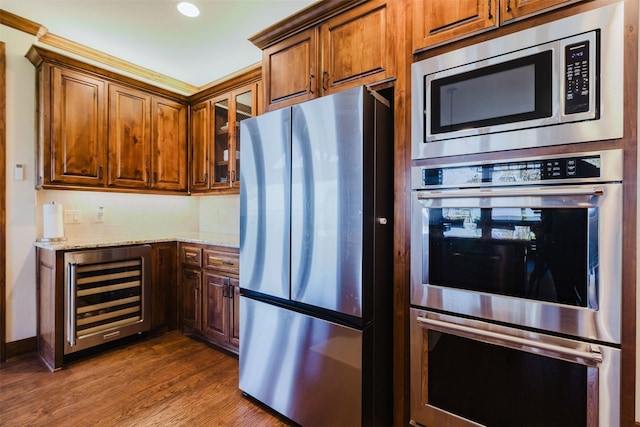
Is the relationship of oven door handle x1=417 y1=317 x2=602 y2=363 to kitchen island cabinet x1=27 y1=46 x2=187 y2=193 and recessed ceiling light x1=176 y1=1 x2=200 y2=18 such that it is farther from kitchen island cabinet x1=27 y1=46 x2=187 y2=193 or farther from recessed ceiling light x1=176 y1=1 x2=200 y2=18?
kitchen island cabinet x1=27 y1=46 x2=187 y2=193

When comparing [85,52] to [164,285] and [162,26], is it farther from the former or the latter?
[164,285]

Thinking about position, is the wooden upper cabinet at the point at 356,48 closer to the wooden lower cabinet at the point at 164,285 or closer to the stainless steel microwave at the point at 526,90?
the stainless steel microwave at the point at 526,90

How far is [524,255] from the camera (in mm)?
1221

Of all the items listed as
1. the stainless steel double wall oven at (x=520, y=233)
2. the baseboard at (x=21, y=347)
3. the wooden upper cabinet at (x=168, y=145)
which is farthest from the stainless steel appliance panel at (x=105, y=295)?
the stainless steel double wall oven at (x=520, y=233)

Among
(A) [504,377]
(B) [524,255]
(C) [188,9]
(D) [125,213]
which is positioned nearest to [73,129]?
(D) [125,213]

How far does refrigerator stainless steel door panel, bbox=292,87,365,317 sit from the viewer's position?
4.62 feet

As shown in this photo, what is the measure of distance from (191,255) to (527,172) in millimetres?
2639

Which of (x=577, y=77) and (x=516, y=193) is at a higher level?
(x=577, y=77)

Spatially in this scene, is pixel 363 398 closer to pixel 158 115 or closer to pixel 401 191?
pixel 401 191

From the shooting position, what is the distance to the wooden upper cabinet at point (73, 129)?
7.97 feet

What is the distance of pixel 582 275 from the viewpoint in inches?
43.9

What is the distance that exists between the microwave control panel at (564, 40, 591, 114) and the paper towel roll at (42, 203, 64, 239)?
339 centimetres

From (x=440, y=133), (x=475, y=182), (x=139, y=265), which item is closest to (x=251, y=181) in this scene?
(x=440, y=133)

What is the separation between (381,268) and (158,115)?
2839 millimetres
